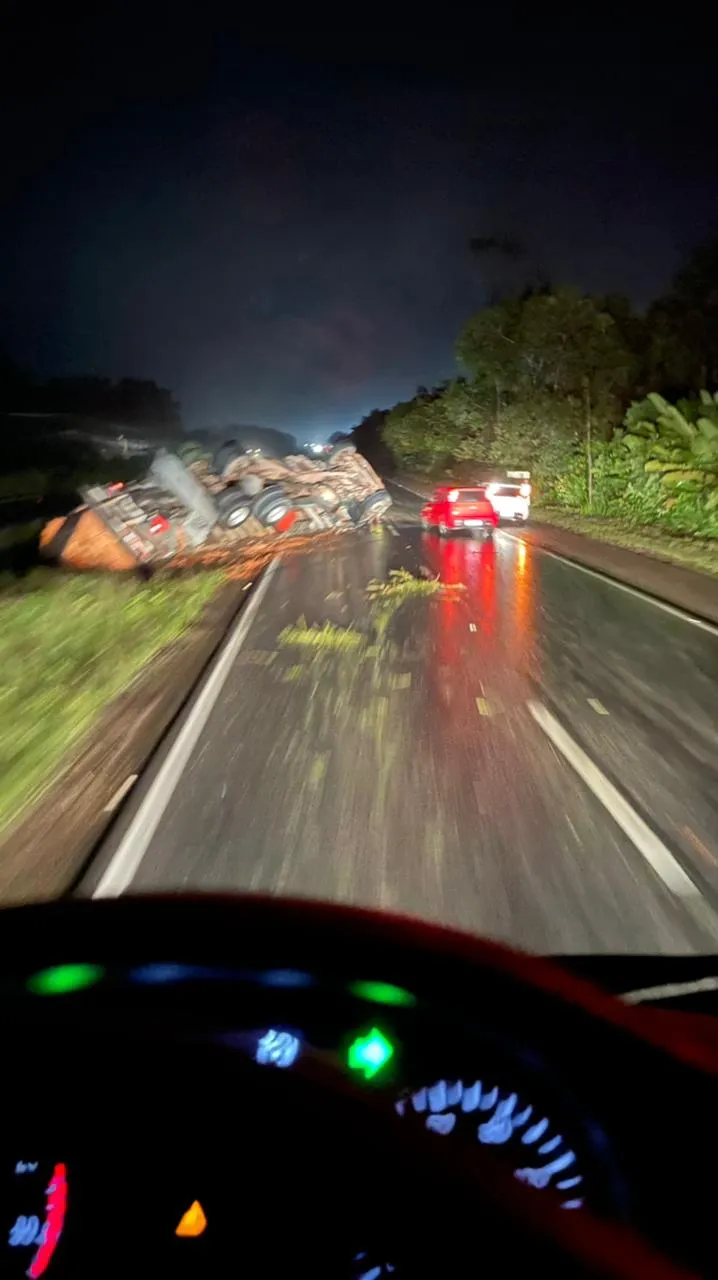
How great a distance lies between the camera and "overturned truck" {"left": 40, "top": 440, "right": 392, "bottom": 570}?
85.5ft

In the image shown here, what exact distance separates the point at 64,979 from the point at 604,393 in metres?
39.9

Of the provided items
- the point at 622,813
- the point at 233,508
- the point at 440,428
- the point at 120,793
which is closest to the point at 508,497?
the point at 233,508

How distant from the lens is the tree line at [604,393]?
29.8m

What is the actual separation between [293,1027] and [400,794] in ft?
17.9

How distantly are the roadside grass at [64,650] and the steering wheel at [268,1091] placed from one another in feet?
18.0

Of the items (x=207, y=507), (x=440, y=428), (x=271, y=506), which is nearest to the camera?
(x=207, y=507)

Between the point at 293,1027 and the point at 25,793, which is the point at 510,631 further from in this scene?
the point at 293,1027

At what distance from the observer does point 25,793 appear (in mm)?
8383

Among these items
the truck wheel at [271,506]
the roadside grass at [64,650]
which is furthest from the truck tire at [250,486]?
the roadside grass at [64,650]

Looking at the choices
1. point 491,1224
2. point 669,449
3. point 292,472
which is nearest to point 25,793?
point 491,1224

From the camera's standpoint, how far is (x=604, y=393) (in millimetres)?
40094

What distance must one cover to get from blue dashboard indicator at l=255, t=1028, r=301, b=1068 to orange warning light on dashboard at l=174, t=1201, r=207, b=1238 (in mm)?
270

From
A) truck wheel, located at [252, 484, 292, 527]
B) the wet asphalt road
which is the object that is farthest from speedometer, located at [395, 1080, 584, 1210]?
truck wheel, located at [252, 484, 292, 527]

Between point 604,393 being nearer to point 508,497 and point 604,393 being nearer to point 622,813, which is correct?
point 508,497
